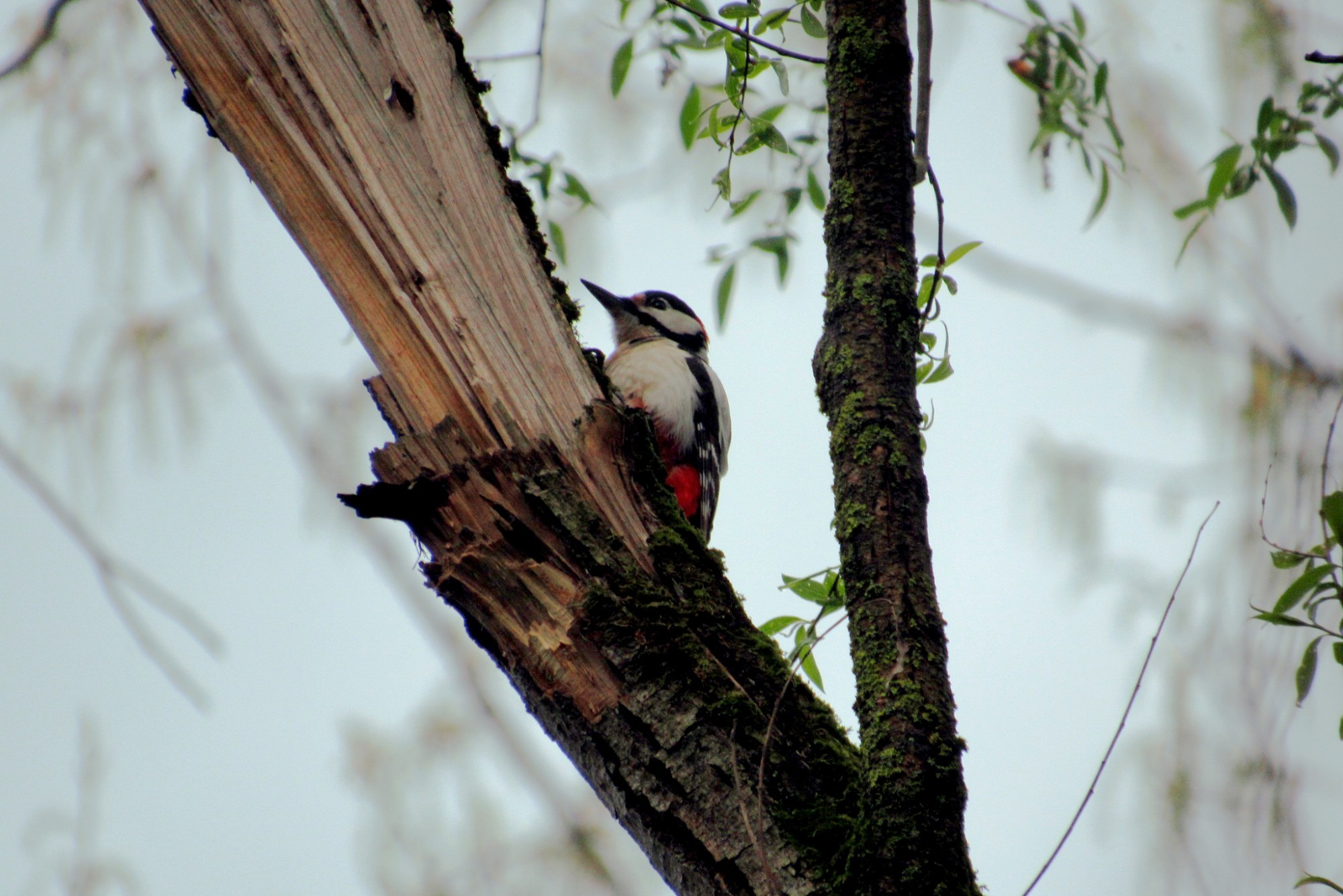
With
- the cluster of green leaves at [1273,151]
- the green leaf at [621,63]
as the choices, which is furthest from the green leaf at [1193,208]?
the green leaf at [621,63]

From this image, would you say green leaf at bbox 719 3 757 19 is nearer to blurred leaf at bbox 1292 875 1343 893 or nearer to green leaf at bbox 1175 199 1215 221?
green leaf at bbox 1175 199 1215 221

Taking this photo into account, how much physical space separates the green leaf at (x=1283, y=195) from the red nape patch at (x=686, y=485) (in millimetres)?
2151

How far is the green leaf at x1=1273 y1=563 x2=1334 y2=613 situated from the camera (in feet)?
5.67

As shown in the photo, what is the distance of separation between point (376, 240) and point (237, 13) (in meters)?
0.43

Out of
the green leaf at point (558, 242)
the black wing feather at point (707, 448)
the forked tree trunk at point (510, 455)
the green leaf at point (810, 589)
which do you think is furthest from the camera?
the black wing feather at point (707, 448)

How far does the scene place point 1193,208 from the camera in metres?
2.67

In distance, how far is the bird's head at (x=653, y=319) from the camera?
17.0 ft

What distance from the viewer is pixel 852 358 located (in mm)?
1686

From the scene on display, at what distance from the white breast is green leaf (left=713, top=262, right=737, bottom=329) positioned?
2.27 ft

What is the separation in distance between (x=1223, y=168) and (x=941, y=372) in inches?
41.4

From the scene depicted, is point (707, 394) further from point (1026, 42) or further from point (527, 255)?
point (527, 255)

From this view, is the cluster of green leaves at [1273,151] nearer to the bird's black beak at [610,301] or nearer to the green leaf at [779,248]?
the green leaf at [779,248]

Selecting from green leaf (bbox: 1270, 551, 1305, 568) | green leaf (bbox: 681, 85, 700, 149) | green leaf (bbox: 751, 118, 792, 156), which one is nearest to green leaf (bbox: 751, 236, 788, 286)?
green leaf (bbox: 681, 85, 700, 149)

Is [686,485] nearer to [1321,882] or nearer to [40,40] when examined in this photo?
[40,40]
